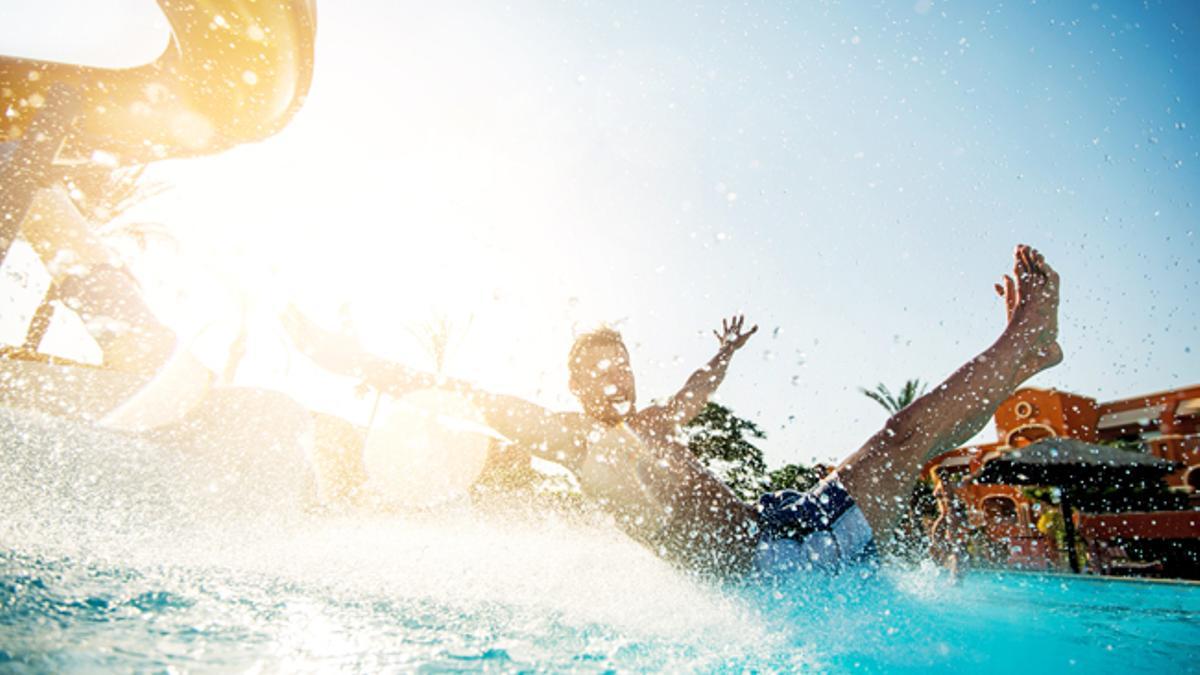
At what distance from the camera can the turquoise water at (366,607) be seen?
1133mm

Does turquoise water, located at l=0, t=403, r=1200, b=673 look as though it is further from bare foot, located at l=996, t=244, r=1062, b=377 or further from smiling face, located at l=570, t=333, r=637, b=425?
bare foot, located at l=996, t=244, r=1062, b=377

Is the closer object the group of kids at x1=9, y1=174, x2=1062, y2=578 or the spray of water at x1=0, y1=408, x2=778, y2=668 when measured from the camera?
the spray of water at x1=0, y1=408, x2=778, y2=668

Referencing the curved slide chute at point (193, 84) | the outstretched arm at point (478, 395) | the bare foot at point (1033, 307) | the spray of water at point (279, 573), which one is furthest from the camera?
the curved slide chute at point (193, 84)

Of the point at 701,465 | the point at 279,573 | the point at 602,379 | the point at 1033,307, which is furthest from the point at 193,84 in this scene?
the point at 1033,307

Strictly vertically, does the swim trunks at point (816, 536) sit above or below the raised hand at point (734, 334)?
below

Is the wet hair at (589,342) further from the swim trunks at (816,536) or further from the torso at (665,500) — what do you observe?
the swim trunks at (816,536)

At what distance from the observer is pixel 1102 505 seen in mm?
13961

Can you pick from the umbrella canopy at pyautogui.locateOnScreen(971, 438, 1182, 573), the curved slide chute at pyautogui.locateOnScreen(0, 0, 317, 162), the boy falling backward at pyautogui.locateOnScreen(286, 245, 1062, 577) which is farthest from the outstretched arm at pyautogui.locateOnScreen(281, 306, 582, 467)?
the umbrella canopy at pyautogui.locateOnScreen(971, 438, 1182, 573)

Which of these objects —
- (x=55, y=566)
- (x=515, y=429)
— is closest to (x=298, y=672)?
(x=55, y=566)

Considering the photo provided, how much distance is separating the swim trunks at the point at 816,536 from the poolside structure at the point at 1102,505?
6.81 feet

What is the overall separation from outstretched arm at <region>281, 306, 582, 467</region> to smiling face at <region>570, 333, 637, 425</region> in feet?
1.46

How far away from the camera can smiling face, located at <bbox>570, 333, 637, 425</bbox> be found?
3160mm

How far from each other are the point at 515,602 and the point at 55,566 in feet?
4.55

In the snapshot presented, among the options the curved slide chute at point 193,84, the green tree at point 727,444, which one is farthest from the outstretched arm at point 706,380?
the green tree at point 727,444
